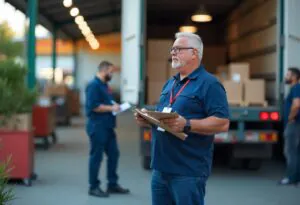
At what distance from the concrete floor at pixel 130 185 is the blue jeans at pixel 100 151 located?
0.98 ft

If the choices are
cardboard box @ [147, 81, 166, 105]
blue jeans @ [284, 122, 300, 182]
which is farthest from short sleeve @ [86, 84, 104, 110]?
blue jeans @ [284, 122, 300, 182]

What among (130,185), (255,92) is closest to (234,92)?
(255,92)

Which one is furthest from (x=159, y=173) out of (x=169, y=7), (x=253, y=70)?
(x=169, y=7)

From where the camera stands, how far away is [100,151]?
24.2 feet

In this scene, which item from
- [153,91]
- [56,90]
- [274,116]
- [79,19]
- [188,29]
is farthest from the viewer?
[56,90]

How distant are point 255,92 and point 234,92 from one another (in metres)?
0.34

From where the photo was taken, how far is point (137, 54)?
29.1 ft

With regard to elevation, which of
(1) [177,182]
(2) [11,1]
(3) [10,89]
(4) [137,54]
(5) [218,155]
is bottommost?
(5) [218,155]

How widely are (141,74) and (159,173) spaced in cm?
496

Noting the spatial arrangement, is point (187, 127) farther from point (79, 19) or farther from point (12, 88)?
point (79, 19)

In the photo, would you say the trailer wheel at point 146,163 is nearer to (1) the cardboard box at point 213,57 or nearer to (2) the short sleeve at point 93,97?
(2) the short sleeve at point 93,97

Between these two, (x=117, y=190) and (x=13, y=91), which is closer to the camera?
(x=117, y=190)

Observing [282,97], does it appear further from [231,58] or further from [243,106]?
[231,58]

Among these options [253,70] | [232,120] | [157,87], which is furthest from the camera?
[253,70]
